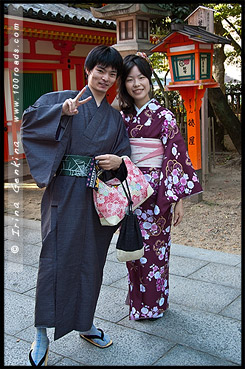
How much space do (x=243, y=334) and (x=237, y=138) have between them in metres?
7.16

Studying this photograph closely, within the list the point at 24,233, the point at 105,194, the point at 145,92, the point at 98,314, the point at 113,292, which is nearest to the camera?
the point at 105,194

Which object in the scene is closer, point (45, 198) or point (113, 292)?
point (45, 198)

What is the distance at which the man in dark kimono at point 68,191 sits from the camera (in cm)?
242

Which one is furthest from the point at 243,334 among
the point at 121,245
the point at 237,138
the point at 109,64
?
the point at 237,138

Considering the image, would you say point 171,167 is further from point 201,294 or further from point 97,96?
point 201,294

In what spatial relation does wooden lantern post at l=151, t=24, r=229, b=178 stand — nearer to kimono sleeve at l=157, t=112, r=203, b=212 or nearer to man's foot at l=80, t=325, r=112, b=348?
kimono sleeve at l=157, t=112, r=203, b=212

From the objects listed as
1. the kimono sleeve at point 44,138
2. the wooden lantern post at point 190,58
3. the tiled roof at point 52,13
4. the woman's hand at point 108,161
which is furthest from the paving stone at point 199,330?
the tiled roof at point 52,13

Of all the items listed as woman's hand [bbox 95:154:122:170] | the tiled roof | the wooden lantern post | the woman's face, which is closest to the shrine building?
the tiled roof

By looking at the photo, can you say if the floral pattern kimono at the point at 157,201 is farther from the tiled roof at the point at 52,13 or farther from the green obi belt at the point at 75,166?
the tiled roof at the point at 52,13

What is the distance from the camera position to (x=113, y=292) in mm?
3486

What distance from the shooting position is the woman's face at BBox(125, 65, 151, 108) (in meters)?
2.79

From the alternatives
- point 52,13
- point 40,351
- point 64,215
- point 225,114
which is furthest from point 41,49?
point 40,351

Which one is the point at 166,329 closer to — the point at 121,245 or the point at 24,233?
the point at 121,245

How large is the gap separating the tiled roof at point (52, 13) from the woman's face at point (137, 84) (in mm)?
4755
